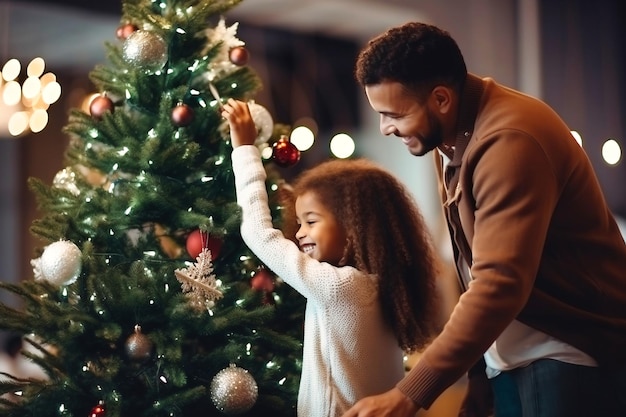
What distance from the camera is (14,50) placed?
19.5ft

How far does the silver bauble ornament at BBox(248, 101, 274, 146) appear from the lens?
2154mm

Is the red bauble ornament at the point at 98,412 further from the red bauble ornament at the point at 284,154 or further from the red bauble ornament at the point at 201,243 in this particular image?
the red bauble ornament at the point at 284,154

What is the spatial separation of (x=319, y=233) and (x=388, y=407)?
0.53 metres

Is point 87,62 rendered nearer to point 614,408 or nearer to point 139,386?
point 139,386

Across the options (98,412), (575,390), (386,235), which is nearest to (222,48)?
(386,235)

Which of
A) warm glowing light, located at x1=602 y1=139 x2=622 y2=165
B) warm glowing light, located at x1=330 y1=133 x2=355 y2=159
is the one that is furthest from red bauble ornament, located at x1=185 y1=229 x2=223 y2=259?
warm glowing light, located at x1=602 y1=139 x2=622 y2=165

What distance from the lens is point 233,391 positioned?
1.94 m

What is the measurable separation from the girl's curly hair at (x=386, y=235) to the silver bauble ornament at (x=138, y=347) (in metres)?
0.41

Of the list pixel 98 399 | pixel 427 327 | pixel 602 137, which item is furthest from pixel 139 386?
pixel 602 137

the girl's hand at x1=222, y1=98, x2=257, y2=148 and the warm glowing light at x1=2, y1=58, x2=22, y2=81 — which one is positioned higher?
the girl's hand at x1=222, y1=98, x2=257, y2=148

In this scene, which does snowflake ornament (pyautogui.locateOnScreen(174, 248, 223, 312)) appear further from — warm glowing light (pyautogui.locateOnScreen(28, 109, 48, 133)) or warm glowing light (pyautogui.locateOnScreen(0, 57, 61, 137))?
warm glowing light (pyautogui.locateOnScreen(28, 109, 48, 133))

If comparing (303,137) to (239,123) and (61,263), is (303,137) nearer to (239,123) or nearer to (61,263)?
(239,123)

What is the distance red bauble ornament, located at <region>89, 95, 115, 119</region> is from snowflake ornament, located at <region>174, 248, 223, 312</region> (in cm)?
38

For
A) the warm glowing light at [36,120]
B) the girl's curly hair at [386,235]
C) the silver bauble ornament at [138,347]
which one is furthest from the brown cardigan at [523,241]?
the warm glowing light at [36,120]
